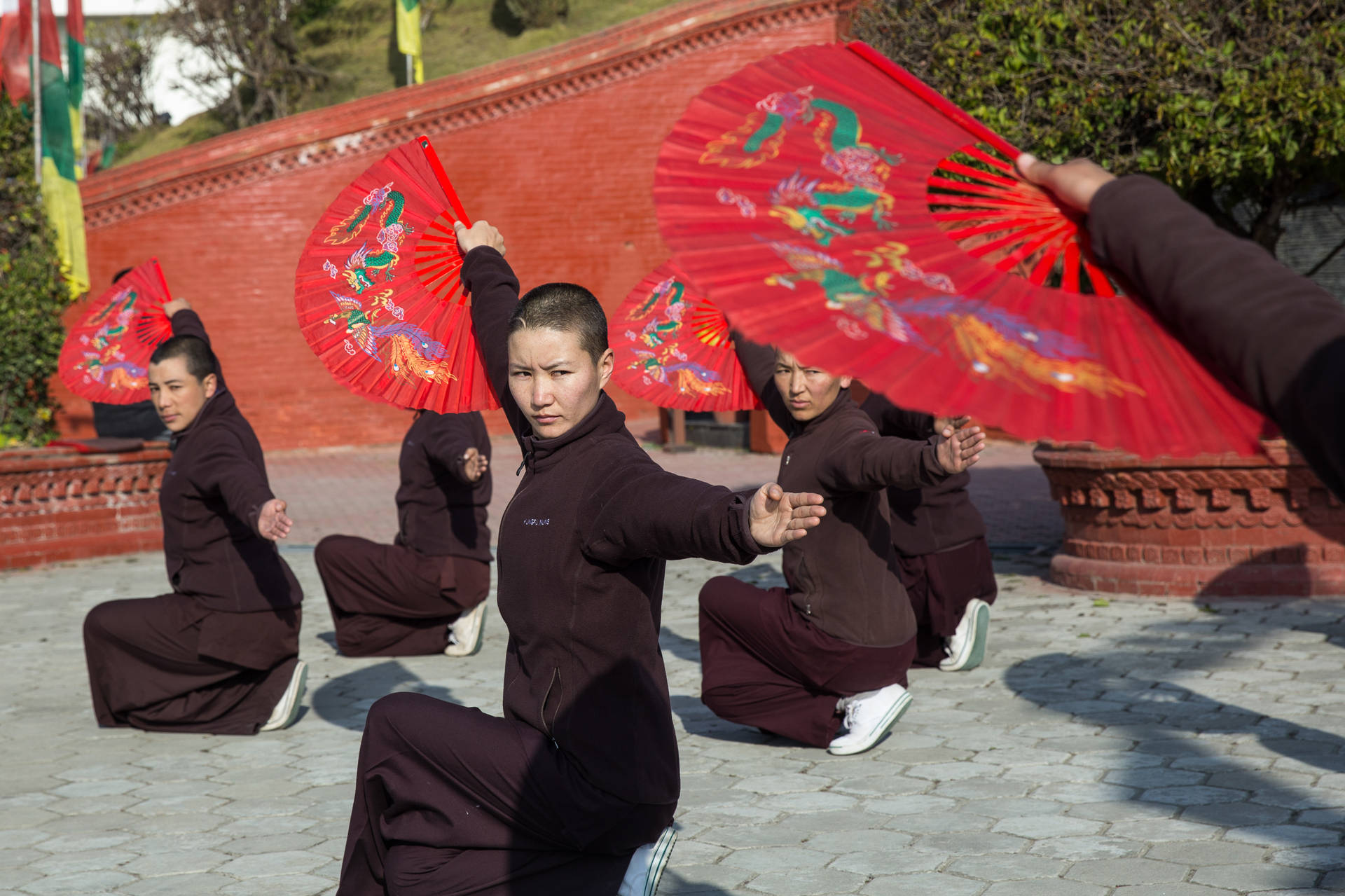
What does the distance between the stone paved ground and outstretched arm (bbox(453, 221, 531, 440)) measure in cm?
157

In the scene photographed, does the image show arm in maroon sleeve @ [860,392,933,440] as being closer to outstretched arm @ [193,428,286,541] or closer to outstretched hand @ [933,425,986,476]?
outstretched hand @ [933,425,986,476]

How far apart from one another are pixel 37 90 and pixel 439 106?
643cm

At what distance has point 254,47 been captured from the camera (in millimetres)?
27453

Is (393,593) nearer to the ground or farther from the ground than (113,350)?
nearer to the ground

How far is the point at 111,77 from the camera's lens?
3184 centimetres

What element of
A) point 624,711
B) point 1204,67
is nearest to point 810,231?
point 624,711

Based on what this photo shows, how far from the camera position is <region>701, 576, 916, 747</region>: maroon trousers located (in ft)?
16.7

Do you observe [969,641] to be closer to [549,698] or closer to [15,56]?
[549,698]

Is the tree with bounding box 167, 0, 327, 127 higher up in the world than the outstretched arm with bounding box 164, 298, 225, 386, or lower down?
higher up

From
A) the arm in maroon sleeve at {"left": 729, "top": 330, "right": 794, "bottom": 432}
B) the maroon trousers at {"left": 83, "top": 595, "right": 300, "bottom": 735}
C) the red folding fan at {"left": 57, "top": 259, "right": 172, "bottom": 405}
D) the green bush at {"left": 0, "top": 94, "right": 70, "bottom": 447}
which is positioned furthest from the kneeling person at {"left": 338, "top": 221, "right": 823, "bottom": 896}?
the green bush at {"left": 0, "top": 94, "right": 70, "bottom": 447}

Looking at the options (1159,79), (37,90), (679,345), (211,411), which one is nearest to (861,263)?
(679,345)

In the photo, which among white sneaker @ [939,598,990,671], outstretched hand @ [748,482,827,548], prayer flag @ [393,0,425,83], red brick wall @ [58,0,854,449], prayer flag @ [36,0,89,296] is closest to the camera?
outstretched hand @ [748,482,827,548]

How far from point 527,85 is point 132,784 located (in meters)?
14.8

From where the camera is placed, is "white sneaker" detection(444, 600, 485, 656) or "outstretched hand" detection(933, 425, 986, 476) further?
"white sneaker" detection(444, 600, 485, 656)
